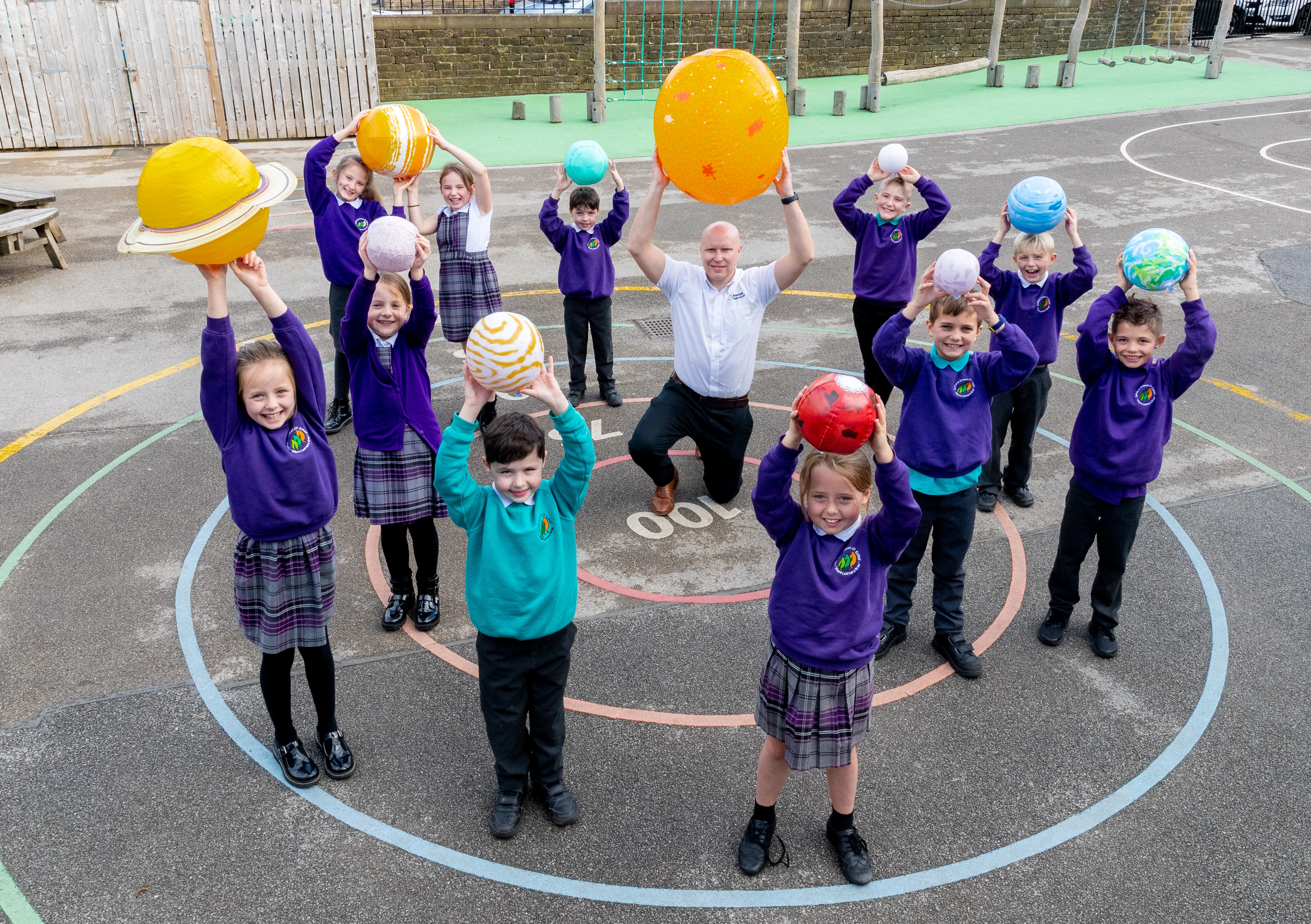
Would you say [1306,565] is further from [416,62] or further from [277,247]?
[416,62]

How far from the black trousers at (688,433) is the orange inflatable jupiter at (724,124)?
5.80ft

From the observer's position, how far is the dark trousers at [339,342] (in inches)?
301

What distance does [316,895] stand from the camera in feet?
13.1

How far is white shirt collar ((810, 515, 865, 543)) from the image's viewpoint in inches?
150

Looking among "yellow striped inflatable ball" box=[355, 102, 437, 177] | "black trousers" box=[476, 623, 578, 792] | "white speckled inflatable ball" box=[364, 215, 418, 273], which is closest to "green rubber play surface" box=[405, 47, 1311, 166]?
"yellow striped inflatable ball" box=[355, 102, 437, 177]

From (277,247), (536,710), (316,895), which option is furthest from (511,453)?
(277,247)

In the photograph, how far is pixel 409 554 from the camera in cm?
567

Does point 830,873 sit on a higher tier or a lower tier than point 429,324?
lower

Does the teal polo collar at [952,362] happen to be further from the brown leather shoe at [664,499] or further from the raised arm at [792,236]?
the brown leather shoe at [664,499]

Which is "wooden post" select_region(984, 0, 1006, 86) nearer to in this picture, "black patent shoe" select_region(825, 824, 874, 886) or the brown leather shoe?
the brown leather shoe

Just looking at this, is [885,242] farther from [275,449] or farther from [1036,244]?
[275,449]

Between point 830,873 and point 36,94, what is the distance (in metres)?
18.9

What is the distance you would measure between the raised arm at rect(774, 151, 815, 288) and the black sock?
3108 mm

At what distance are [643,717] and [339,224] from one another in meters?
4.37
